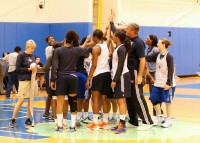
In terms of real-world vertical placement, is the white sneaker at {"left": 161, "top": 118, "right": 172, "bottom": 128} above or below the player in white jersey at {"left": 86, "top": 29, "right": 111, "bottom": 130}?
below

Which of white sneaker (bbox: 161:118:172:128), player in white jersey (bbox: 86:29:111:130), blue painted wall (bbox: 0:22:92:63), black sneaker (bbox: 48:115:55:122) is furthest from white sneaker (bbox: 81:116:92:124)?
blue painted wall (bbox: 0:22:92:63)

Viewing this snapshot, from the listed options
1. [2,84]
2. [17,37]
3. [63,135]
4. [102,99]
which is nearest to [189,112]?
[102,99]

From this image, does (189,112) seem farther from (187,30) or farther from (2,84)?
(187,30)

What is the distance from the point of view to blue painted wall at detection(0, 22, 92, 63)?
2050 centimetres

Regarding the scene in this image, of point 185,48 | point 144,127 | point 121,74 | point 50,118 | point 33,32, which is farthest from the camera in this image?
point 185,48

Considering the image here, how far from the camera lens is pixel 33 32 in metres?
21.7

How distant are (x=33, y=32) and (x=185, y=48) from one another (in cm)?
1025

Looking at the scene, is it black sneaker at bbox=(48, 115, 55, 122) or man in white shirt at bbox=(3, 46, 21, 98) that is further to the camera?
man in white shirt at bbox=(3, 46, 21, 98)

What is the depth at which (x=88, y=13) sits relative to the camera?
2134cm

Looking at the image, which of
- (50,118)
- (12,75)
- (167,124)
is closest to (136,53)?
(167,124)

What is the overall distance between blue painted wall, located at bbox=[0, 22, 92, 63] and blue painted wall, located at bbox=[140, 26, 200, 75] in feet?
20.0

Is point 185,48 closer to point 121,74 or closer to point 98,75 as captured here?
point 98,75

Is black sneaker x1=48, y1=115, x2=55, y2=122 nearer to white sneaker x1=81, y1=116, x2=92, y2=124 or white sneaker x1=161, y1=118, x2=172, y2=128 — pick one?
white sneaker x1=81, y1=116, x2=92, y2=124

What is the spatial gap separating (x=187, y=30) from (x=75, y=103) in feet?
62.5
